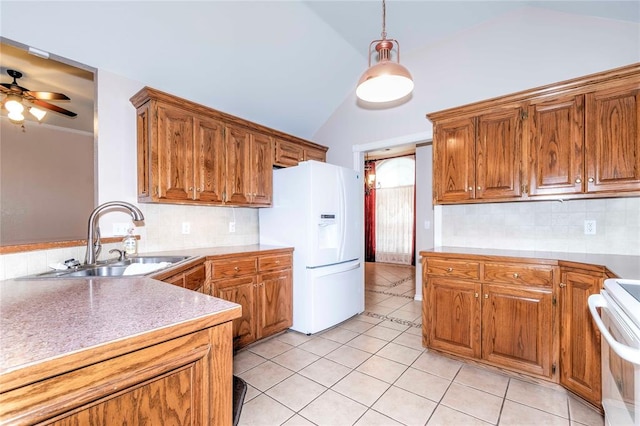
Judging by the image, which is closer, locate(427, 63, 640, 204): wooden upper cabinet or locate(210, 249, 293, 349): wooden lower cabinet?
locate(427, 63, 640, 204): wooden upper cabinet

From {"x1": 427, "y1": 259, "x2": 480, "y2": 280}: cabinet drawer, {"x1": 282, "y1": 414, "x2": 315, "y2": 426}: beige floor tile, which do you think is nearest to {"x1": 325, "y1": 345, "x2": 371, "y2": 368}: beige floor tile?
{"x1": 282, "y1": 414, "x2": 315, "y2": 426}: beige floor tile

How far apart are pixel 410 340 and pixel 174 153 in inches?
109

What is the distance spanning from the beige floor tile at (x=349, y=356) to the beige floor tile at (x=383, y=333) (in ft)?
1.28

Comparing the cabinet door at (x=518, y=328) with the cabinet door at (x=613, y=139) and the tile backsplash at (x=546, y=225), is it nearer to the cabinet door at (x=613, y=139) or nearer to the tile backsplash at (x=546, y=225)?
the tile backsplash at (x=546, y=225)

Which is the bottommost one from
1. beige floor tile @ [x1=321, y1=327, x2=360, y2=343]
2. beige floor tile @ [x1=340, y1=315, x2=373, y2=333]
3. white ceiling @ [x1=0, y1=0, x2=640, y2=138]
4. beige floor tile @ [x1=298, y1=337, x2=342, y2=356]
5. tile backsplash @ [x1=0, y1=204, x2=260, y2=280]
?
beige floor tile @ [x1=340, y1=315, x2=373, y2=333]

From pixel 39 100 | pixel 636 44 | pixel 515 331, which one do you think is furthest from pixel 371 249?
pixel 39 100

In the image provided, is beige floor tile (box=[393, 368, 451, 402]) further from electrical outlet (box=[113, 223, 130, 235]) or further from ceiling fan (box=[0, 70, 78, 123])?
ceiling fan (box=[0, 70, 78, 123])

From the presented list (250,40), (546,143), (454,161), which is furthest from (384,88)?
(250,40)

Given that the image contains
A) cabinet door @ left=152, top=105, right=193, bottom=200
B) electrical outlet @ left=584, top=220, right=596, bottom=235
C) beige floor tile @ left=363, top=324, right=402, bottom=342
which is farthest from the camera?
beige floor tile @ left=363, top=324, right=402, bottom=342

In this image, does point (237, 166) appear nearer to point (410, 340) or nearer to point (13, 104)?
point (13, 104)

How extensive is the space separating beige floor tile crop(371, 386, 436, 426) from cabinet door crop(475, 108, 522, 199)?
1653mm

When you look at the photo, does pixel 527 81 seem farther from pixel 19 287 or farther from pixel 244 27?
pixel 19 287

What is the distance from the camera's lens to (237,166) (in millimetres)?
2844

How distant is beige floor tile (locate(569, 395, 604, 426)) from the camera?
1643 mm
